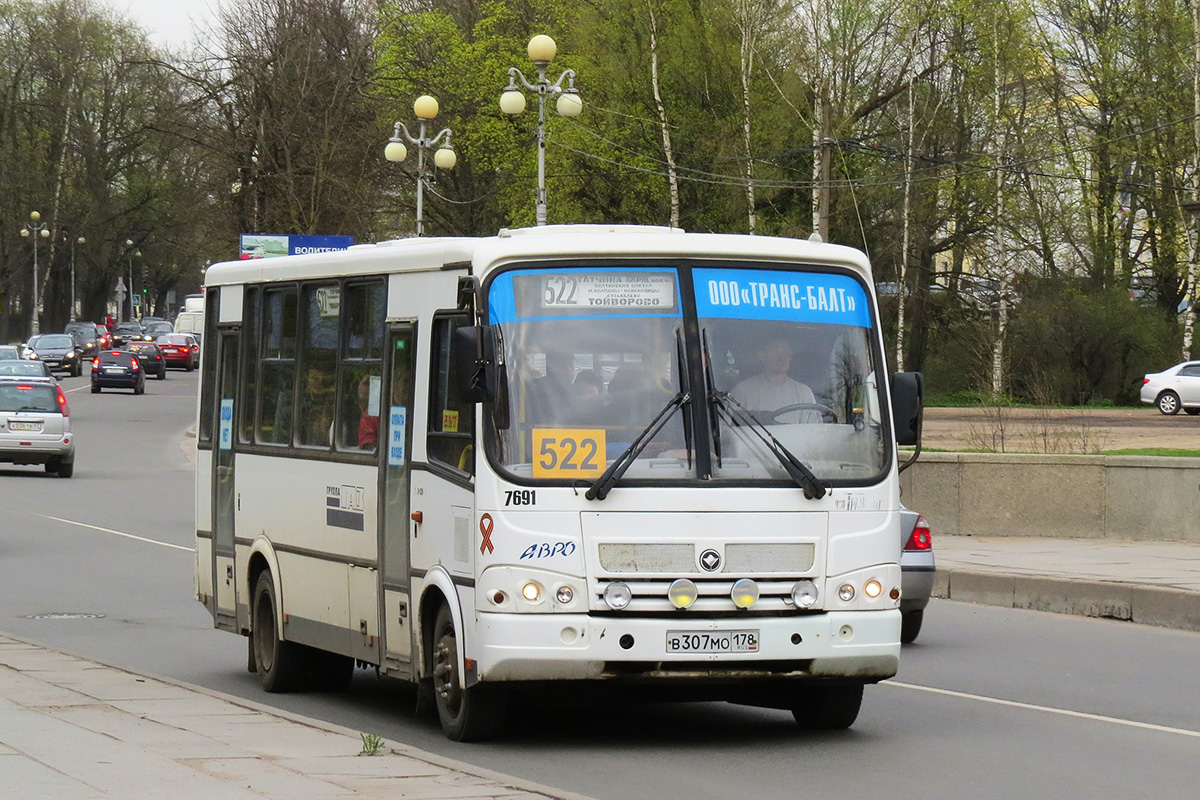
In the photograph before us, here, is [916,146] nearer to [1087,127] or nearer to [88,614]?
[1087,127]

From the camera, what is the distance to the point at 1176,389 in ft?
165

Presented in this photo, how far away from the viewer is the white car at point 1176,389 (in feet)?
165

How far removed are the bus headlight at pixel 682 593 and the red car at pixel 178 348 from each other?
279 feet

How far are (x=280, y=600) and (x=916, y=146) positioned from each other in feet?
154

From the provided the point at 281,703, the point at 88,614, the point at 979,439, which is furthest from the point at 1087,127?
the point at 281,703

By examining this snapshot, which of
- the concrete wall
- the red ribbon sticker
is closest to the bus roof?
the red ribbon sticker

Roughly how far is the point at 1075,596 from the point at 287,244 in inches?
1086

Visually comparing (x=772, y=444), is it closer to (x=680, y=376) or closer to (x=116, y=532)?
Answer: (x=680, y=376)

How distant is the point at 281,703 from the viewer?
1145 centimetres

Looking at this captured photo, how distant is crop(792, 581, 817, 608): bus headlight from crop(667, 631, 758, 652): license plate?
27 cm

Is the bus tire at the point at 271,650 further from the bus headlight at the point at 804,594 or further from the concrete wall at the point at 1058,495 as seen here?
the concrete wall at the point at 1058,495

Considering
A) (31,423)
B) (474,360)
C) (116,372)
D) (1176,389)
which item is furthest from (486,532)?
(116,372)

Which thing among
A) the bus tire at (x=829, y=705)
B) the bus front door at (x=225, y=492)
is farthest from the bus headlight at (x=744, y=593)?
the bus front door at (x=225, y=492)

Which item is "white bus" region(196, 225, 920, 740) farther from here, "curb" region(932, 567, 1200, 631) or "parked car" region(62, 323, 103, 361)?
"parked car" region(62, 323, 103, 361)
